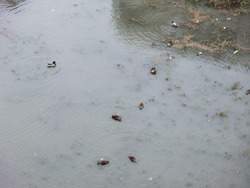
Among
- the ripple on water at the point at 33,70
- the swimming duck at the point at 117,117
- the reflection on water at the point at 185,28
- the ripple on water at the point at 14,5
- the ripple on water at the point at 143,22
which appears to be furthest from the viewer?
the ripple on water at the point at 14,5

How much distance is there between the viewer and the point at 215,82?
11875 mm

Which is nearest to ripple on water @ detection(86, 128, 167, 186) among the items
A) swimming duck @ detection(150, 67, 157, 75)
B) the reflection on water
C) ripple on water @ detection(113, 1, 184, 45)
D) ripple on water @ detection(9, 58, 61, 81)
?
swimming duck @ detection(150, 67, 157, 75)

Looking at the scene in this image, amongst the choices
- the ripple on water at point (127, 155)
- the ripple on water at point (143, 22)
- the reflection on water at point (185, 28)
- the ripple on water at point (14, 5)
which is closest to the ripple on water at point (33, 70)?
the ripple on water at point (143, 22)

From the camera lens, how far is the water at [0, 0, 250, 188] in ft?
30.0

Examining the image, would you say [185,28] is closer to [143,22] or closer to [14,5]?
[143,22]

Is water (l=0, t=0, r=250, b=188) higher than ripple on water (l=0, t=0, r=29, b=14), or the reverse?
ripple on water (l=0, t=0, r=29, b=14)

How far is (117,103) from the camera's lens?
1105 centimetres

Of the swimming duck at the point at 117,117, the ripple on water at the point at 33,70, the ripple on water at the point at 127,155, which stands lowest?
the ripple on water at the point at 127,155

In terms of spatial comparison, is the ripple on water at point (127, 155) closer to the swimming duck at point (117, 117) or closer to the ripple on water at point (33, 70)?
the swimming duck at point (117, 117)

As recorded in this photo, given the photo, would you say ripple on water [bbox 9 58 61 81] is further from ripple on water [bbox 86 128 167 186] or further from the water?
ripple on water [bbox 86 128 167 186]

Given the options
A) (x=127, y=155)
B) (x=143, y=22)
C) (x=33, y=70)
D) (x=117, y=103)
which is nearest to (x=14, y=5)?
(x=33, y=70)

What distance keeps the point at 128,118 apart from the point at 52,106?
3.02m

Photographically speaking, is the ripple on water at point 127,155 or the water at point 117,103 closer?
the ripple on water at point 127,155

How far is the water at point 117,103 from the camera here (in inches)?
360
